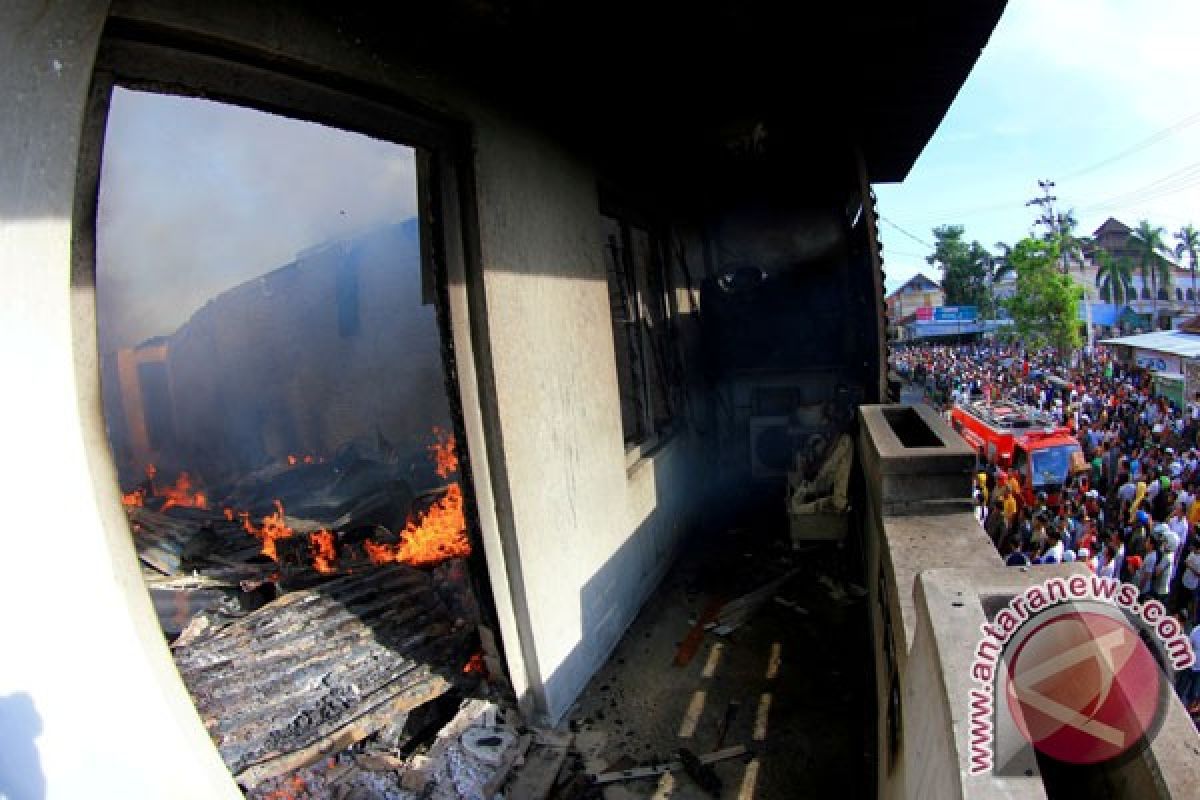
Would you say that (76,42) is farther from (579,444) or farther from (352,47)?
(579,444)

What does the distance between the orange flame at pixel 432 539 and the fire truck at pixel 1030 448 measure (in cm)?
1004

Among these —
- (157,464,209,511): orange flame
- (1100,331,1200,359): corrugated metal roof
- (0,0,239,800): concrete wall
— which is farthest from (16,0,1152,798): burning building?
(1100,331,1200,359): corrugated metal roof

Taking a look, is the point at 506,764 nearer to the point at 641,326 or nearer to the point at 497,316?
the point at 497,316

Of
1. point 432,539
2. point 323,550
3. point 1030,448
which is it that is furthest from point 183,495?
point 1030,448

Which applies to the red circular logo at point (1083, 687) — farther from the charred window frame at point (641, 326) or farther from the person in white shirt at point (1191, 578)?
the person in white shirt at point (1191, 578)

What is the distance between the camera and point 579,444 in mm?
5664

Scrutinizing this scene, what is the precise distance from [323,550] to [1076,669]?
23.2ft

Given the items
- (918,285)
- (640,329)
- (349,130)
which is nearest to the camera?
(349,130)

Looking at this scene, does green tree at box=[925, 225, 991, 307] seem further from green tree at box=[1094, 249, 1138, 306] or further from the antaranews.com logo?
the antaranews.com logo

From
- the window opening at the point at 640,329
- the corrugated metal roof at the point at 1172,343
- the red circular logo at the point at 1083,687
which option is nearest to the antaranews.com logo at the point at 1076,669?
the red circular logo at the point at 1083,687

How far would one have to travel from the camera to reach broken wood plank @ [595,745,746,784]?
14.3 ft

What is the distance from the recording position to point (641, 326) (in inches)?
328

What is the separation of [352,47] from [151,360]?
1565 centimetres

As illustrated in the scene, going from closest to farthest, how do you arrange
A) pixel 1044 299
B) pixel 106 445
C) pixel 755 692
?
pixel 106 445
pixel 755 692
pixel 1044 299
